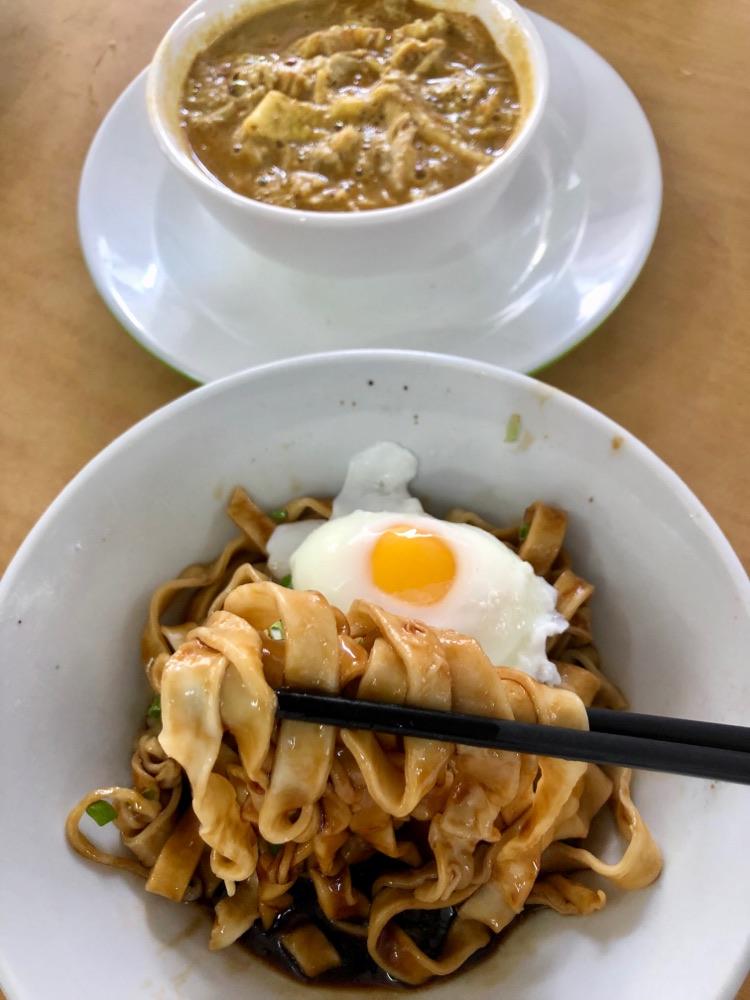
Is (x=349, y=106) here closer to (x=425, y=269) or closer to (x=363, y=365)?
(x=425, y=269)

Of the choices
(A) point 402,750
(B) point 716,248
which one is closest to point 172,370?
(A) point 402,750

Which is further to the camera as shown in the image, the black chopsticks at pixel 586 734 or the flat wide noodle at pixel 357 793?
the flat wide noodle at pixel 357 793

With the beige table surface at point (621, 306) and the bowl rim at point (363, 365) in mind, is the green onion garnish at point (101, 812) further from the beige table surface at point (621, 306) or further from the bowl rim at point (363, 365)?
the beige table surface at point (621, 306)

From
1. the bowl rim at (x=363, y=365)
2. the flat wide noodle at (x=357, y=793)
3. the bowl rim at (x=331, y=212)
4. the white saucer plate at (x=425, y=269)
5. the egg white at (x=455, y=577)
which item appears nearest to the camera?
the flat wide noodle at (x=357, y=793)

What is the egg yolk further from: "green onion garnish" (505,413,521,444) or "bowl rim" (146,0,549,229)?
"bowl rim" (146,0,549,229)

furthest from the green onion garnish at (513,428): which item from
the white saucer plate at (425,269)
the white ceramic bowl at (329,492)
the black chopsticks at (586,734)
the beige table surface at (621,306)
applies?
the black chopsticks at (586,734)
